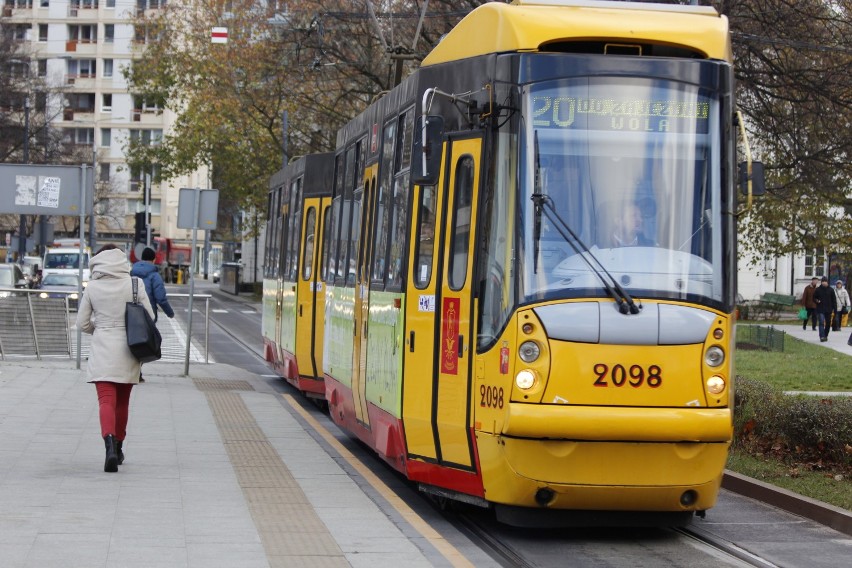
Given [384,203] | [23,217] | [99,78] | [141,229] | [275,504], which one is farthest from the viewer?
[99,78]

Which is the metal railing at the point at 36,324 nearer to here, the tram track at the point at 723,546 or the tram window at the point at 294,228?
the tram window at the point at 294,228

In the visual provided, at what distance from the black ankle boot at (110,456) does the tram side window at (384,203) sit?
2530 mm

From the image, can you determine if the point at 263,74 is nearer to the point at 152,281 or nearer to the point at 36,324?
the point at 36,324

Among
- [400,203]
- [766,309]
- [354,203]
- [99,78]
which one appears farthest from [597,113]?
[99,78]

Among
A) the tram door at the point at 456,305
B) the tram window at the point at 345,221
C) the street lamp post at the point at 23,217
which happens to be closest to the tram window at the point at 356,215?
the tram window at the point at 345,221

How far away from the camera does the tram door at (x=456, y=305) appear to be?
9406 mm

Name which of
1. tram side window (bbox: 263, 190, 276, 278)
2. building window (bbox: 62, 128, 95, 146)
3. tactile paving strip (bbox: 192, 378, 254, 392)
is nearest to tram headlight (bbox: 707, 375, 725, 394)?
tactile paving strip (bbox: 192, 378, 254, 392)

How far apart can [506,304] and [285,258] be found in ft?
42.5

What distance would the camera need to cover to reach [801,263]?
72.0m

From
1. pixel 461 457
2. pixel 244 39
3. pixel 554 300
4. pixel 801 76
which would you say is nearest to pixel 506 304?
pixel 554 300

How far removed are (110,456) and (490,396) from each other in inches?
152

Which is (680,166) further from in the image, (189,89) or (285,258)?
(189,89)

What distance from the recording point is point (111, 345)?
11555 mm

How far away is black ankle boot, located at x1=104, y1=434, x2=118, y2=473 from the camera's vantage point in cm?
1142
